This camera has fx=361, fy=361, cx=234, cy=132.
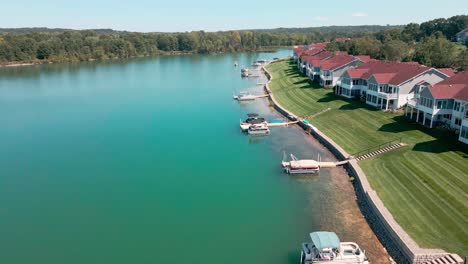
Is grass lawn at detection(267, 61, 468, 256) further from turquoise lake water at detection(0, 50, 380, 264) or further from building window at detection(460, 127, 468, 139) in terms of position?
turquoise lake water at detection(0, 50, 380, 264)

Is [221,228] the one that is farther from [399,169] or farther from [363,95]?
[363,95]

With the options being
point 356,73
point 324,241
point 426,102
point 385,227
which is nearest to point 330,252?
point 324,241

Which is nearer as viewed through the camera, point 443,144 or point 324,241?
point 324,241

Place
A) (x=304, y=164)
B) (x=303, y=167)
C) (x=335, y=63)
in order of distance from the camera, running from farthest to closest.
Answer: (x=335, y=63) → (x=304, y=164) → (x=303, y=167)

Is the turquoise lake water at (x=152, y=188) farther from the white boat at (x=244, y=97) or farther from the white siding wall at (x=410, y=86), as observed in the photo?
the white siding wall at (x=410, y=86)

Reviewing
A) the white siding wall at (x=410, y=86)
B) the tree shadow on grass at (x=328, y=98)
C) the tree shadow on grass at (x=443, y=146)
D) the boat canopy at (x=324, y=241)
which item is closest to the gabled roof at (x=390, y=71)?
the white siding wall at (x=410, y=86)

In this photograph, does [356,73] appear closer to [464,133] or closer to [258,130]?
[258,130]
